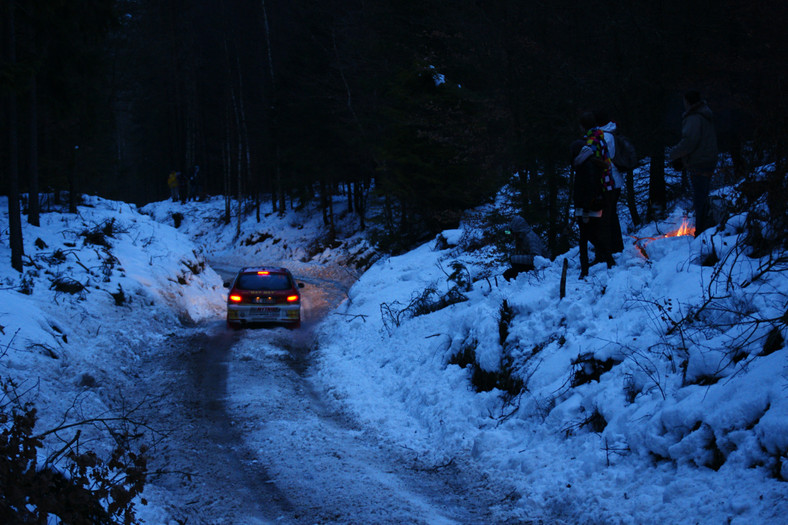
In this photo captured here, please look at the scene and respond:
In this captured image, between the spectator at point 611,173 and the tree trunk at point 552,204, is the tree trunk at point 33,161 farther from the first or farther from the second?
the spectator at point 611,173

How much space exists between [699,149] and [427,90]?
503 inches

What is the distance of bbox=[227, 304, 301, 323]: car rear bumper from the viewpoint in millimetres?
14305

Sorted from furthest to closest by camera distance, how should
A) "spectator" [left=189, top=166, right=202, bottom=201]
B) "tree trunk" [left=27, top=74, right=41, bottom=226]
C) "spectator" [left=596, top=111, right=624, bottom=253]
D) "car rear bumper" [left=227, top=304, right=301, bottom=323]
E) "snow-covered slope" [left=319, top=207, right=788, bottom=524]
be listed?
1. "spectator" [left=189, top=166, right=202, bottom=201]
2. "tree trunk" [left=27, top=74, right=41, bottom=226]
3. "car rear bumper" [left=227, top=304, right=301, bottom=323]
4. "spectator" [left=596, top=111, right=624, bottom=253]
5. "snow-covered slope" [left=319, top=207, right=788, bottom=524]

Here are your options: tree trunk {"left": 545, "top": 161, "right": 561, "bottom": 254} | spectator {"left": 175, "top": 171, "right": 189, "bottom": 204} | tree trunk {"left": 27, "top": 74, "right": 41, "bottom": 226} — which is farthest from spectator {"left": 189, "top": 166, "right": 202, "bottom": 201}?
tree trunk {"left": 545, "top": 161, "right": 561, "bottom": 254}

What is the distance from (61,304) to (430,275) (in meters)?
8.53

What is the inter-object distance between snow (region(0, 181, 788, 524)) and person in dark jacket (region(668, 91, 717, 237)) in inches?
22.7

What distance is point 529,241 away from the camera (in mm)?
10711

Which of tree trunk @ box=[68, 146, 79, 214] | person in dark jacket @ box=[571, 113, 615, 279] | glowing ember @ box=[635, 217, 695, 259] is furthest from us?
tree trunk @ box=[68, 146, 79, 214]

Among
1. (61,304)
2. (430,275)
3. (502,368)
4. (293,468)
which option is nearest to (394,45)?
(430,275)

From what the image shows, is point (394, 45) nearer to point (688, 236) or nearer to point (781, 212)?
point (688, 236)

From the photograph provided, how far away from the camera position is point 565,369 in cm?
647

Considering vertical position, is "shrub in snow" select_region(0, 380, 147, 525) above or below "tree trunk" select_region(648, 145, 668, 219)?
below

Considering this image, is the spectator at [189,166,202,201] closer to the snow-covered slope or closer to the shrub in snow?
the snow-covered slope

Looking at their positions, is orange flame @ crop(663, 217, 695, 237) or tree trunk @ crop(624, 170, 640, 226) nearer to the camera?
orange flame @ crop(663, 217, 695, 237)
